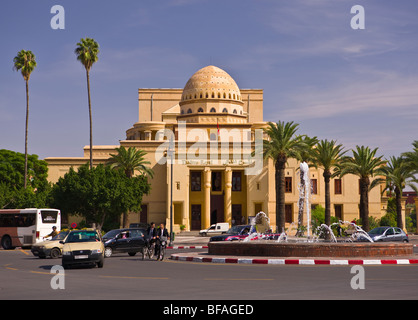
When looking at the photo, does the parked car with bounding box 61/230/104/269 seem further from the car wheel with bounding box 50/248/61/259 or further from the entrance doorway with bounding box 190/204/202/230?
the entrance doorway with bounding box 190/204/202/230

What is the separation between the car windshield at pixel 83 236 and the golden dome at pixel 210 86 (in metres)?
52.7

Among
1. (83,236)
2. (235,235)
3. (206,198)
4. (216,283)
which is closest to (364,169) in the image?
(206,198)

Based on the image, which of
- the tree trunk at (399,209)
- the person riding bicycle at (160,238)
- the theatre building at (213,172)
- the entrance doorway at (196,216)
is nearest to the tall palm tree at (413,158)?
the tree trunk at (399,209)

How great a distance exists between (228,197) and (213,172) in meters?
4.65

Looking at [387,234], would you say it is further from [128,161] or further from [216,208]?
[216,208]

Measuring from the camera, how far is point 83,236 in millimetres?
20875

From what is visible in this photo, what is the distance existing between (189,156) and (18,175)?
20.9 meters

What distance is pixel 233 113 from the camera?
73250mm

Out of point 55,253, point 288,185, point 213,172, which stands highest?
point 213,172

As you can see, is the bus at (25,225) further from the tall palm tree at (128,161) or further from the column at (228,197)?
the column at (228,197)

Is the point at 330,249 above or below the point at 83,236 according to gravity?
below

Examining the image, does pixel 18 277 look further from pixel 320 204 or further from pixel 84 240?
pixel 320 204

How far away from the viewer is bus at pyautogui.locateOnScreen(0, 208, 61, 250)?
3756 cm
